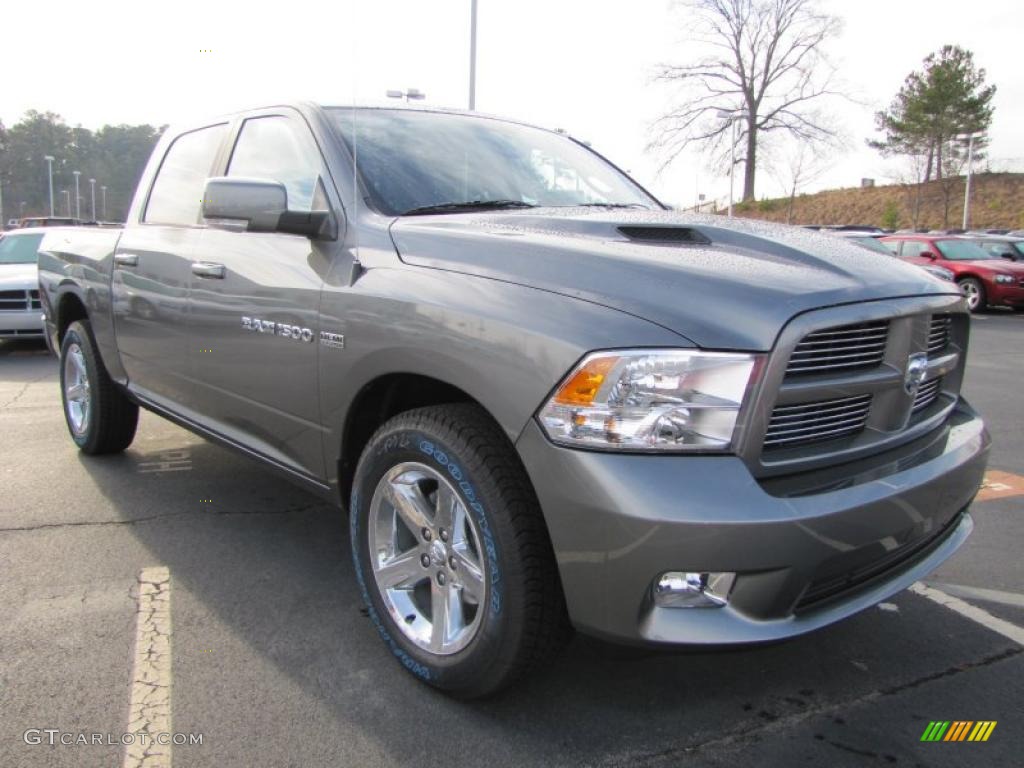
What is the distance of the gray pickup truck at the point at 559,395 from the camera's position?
1979 mm

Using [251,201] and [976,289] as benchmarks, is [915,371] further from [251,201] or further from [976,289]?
[976,289]

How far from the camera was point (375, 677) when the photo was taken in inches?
105

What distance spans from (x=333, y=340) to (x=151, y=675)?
1.21 metres

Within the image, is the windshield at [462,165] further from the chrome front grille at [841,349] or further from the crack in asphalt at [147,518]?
the crack in asphalt at [147,518]

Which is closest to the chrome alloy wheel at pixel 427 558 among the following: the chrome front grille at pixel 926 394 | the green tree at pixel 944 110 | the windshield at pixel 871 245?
the chrome front grille at pixel 926 394

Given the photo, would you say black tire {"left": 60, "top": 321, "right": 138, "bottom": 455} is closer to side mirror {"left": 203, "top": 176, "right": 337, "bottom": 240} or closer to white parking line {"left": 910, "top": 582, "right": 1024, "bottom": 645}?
side mirror {"left": 203, "top": 176, "right": 337, "bottom": 240}

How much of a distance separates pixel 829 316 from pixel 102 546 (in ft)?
10.5

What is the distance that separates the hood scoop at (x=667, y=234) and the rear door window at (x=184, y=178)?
7.00 feet

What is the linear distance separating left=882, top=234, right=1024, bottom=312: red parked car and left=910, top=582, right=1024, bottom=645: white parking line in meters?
15.5

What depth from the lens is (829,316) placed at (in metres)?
2.09

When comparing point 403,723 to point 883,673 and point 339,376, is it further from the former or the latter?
point 883,673

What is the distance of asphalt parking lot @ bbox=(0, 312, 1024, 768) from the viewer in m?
2.31

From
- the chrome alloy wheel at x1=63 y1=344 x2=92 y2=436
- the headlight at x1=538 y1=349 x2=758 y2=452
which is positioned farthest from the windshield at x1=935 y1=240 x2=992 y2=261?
the headlight at x1=538 y1=349 x2=758 y2=452

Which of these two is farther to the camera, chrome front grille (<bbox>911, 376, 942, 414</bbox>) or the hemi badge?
the hemi badge
